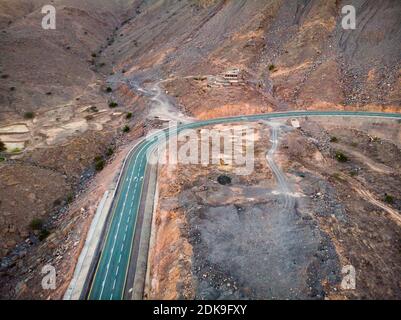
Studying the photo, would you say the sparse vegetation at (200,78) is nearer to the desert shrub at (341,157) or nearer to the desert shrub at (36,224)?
the desert shrub at (341,157)

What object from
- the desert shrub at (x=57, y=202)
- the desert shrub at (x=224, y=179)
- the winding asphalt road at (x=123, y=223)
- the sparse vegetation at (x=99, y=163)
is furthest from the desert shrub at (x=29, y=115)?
the desert shrub at (x=224, y=179)

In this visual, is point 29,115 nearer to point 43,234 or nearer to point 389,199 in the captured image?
point 43,234

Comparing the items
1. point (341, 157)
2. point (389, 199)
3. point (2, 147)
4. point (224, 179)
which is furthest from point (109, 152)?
point (389, 199)

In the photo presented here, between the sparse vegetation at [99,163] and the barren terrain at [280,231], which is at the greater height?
the sparse vegetation at [99,163]

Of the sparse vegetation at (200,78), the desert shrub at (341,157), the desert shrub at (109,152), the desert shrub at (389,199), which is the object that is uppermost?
the sparse vegetation at (200,78)

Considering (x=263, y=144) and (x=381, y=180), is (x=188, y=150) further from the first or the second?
(x=381, y=180)

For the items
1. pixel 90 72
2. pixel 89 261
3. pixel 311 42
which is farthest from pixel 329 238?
pixel 90 72

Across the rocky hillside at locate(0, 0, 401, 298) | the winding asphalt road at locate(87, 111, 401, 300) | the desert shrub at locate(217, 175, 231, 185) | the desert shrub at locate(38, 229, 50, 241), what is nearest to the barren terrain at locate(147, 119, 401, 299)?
the desert shrub at locate(217, 175, 231, 185)
